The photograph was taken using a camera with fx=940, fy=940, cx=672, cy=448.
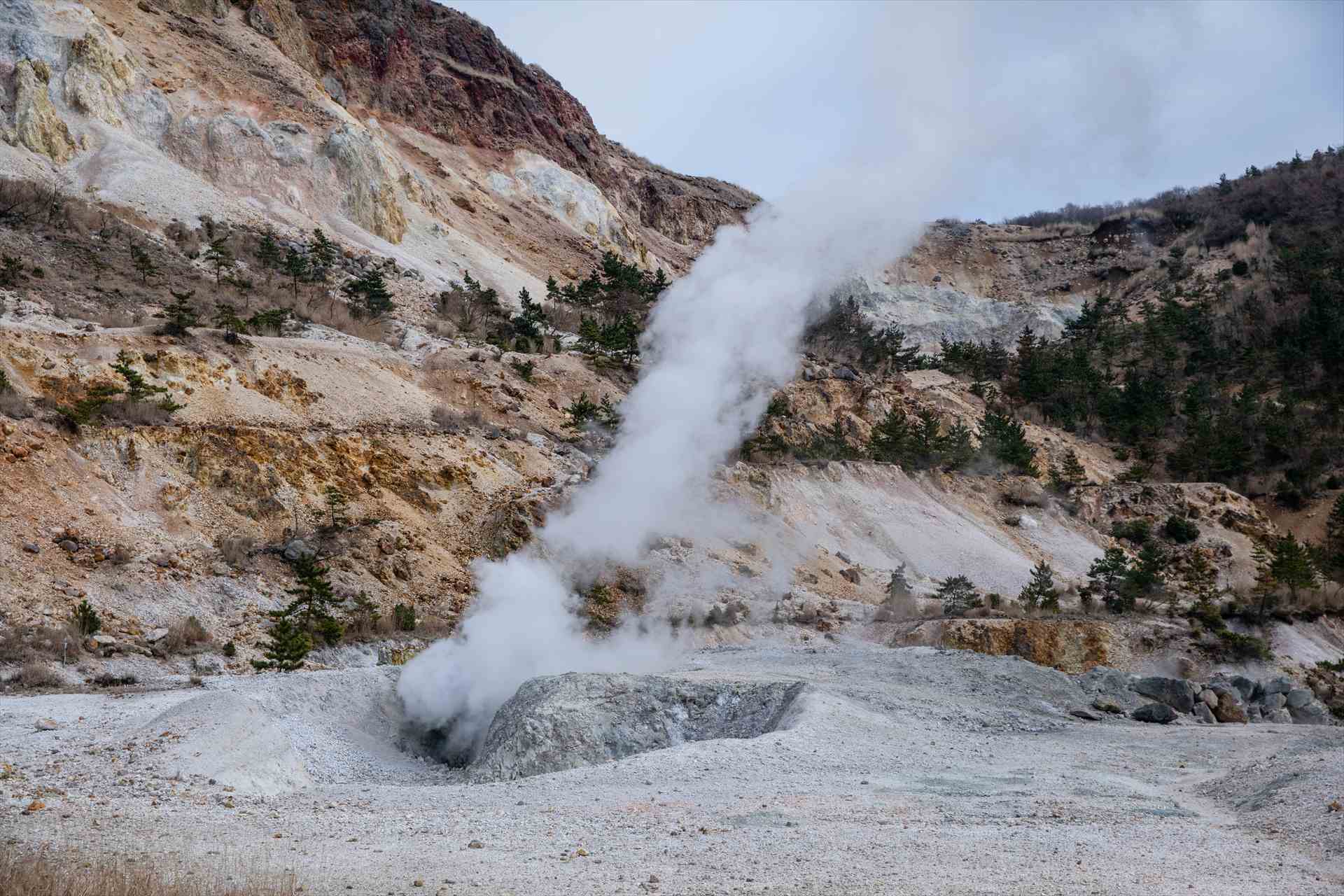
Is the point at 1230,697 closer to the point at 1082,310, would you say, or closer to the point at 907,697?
the point at 907,697

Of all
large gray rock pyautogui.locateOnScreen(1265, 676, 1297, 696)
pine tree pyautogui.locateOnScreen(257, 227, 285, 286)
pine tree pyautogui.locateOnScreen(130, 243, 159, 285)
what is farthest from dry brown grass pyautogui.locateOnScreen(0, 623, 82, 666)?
pine tree pyautogui.locateOnScreen(257, 227, 285, 286)

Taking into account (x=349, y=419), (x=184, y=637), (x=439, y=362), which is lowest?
(x=184, y=637)

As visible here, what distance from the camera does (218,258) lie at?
3319 cm

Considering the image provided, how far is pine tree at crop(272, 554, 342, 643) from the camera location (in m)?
17.1

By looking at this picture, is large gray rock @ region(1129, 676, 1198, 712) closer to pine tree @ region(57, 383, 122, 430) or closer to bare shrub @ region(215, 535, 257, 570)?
bare shrub @ region(215, 535, 257, 570)

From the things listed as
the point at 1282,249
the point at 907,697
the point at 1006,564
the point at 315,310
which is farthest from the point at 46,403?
the point at 1282,249

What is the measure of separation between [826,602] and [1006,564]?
31.1 ft

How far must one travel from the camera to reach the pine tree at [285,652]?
15180mm

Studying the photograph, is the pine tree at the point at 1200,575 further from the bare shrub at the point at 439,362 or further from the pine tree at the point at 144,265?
the pine tree at the point at 144,265

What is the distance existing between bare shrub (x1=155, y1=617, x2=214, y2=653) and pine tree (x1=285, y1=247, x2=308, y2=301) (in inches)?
803

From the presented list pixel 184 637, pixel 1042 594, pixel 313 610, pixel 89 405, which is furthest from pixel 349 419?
pixel 1042 594

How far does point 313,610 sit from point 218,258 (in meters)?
20.9

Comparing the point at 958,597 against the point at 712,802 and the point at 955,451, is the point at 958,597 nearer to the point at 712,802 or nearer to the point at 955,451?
the point at 955,451

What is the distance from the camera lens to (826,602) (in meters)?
24.5
